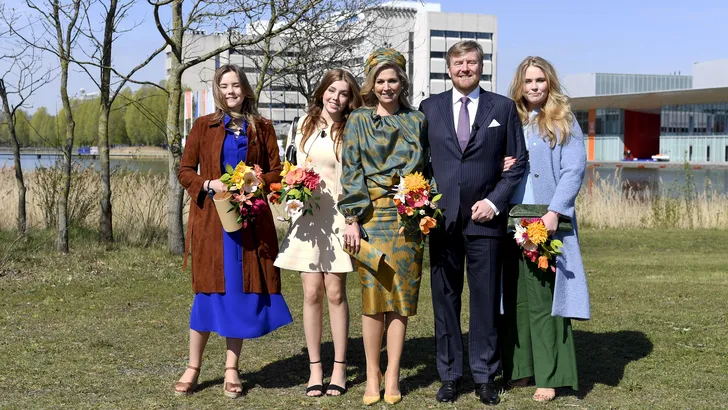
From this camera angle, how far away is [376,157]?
5012mm

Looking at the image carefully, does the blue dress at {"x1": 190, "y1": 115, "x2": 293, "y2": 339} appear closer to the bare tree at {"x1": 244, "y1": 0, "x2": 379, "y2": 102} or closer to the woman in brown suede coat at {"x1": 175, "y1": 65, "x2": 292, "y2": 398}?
the woman in brown suede coat at {"x1": 175, "y1": 65, "x2": 292, "y2": 398}

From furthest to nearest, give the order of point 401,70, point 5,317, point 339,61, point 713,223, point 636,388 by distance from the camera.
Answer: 1. point 713,223
2. point 339,61
3. point 5,317
4. point 636,388
5. point 401,70

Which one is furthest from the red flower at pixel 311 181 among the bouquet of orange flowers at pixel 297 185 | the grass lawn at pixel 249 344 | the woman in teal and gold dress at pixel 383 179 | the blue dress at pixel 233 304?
the grass lawn at pixel 249 344

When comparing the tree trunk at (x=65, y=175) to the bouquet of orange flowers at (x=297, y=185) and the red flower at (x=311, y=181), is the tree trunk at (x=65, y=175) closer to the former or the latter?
the bouquet of orange flowers at (x=297, y=185)

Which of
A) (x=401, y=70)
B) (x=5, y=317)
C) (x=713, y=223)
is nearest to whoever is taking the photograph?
(x=401, y=70)

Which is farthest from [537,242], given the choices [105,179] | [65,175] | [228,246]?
[105,179]

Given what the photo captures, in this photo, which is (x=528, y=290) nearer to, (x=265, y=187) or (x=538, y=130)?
(x=538, y=130)

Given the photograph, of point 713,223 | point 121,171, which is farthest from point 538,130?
point 713,223

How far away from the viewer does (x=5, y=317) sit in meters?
7.70

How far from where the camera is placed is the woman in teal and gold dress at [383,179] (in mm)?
4992

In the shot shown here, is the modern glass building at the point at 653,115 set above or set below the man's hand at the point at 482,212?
above

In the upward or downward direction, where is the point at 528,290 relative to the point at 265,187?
downward

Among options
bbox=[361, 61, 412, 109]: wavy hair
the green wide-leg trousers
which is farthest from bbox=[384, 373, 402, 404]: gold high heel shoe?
bbox=[361, 61, 412, 109]: wavy hair

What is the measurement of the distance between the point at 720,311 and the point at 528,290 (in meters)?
3.76
